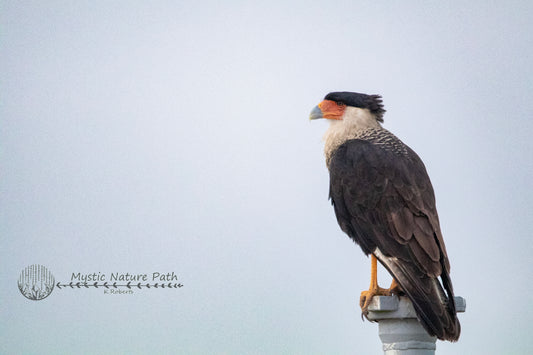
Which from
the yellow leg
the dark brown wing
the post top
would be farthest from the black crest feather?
the post top

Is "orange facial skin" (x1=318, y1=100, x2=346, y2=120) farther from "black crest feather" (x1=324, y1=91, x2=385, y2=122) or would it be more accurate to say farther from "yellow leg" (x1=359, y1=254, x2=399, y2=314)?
"yellow leg" (x1=359, y1=254, x2=399, y2=314)

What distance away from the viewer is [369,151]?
18.5 ft

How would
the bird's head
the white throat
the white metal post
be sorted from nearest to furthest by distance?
the white metal post, the white throat, the bird's head

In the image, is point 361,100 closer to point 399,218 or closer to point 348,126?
point 348,126

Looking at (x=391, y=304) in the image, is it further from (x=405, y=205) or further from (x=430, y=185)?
(x=430, y=185)

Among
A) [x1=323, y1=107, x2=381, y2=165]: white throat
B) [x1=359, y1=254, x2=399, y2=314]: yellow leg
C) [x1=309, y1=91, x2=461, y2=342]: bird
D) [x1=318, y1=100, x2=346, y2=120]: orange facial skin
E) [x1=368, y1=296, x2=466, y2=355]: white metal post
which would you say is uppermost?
[x1=318, y1=100, x2=346, y2=120]: orange facial skin

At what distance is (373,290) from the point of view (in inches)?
202

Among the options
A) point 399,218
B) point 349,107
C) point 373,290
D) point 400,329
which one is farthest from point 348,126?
point 400,329

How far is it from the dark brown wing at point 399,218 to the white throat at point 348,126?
0.21 m

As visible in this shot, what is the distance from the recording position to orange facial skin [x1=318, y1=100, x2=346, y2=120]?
246 inches

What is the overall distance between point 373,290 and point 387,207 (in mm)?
718

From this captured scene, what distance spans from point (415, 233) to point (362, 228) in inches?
18.4

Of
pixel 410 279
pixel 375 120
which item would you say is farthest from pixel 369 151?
pixel 410 279

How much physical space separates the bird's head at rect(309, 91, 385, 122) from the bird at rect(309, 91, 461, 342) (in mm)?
10
